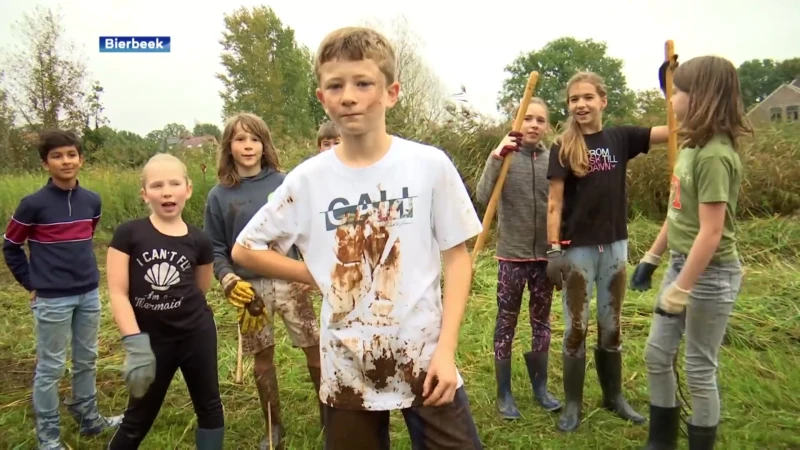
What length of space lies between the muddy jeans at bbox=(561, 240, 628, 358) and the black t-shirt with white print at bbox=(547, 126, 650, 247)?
0.06 meters

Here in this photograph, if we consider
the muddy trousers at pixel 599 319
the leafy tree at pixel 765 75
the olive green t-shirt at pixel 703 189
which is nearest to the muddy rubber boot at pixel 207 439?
the muddy trousers at pixel 599 319

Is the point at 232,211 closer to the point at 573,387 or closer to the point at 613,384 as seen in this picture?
the point at 573,387

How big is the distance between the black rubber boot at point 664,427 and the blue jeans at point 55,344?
3.04m

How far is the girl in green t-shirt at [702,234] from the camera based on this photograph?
2.34 meters

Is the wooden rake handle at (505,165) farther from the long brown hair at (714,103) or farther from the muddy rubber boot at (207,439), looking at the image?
the muddy rubber boot at (207,439)

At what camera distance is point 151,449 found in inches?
124

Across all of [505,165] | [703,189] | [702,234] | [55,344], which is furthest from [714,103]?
[55,344]

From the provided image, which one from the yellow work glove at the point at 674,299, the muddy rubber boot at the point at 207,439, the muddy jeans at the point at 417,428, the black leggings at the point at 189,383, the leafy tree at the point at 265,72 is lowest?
the muddy rubber boot at the point at 207,439

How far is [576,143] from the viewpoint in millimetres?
3102

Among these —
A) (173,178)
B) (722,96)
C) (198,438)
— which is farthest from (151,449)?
(722,96)

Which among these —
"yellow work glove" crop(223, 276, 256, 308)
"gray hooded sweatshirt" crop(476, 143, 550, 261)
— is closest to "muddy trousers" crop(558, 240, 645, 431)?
"gray hooded sweatshirt" crop(476, 143, 550, 261)

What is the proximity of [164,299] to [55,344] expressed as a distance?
1.03 m

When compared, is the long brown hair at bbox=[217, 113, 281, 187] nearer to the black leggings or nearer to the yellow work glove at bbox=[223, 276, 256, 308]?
the yellow work glove at bbox=[223, 276, 256, 308]

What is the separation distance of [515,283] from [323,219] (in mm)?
1980
